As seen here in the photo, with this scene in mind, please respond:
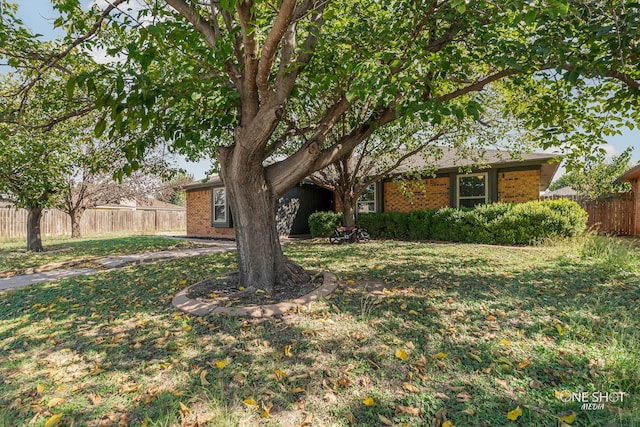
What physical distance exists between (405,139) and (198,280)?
7.15m

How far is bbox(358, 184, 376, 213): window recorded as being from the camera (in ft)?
46.6

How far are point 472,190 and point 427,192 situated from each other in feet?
5.35

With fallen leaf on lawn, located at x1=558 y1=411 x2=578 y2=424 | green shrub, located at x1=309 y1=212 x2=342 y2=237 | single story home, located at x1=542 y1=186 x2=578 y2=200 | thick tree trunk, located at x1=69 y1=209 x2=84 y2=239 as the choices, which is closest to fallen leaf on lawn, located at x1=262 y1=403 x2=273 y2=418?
fallen leaf on lawn, located at x1=558 y1=411 x2=578 y2=424

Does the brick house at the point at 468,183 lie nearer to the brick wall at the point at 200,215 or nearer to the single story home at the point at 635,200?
the single story home at the point at 635,200

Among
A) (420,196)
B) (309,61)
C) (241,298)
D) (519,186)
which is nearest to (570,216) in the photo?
(519,186)

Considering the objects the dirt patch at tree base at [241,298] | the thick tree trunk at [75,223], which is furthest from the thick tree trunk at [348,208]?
the thick tree trunk at [75,223]

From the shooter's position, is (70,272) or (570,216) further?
(570,216)

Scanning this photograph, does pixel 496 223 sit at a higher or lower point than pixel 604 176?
lower

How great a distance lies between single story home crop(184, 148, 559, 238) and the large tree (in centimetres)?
457

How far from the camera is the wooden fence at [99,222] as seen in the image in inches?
633

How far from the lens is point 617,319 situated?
3.24m

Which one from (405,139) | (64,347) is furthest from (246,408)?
(405,139)

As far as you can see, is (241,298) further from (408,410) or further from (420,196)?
(420,196)

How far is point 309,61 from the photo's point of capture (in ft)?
14.8
